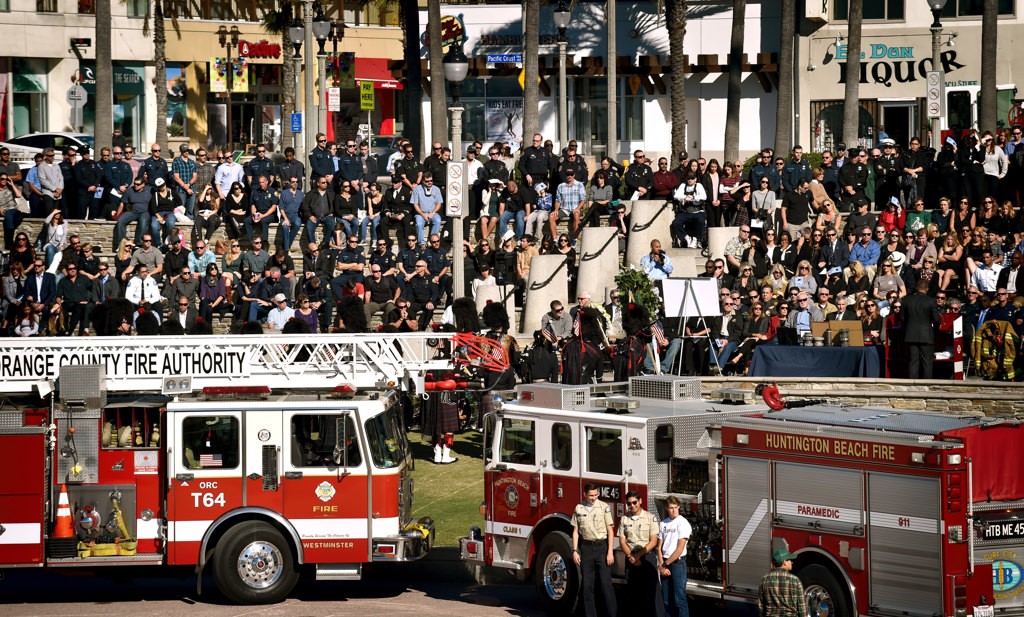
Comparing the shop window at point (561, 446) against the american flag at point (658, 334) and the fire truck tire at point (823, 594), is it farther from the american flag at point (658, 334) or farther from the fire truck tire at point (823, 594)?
the american flag at point (658, 334)

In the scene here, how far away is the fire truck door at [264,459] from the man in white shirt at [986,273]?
42.4ft

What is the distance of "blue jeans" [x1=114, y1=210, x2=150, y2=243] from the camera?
30.7 m

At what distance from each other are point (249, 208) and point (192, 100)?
124 feet

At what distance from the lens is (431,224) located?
1193 inches

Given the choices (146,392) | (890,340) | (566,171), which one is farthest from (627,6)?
(146,392)

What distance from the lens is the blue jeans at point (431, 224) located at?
29969 mm

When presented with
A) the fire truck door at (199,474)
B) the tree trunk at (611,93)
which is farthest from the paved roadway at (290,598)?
Answer: the tree trunk at (611,93)

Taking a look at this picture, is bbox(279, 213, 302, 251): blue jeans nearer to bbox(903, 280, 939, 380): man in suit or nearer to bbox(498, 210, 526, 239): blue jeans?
bbox(498, 210, 526, 239): blue jeans

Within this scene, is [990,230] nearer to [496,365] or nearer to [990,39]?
[496,365]

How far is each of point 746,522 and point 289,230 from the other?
1651 cm

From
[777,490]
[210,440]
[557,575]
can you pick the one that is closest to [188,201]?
[210,440]

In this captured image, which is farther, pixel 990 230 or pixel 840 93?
pixel 840 93

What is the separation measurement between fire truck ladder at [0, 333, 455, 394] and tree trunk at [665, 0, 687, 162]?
28339 millimetres

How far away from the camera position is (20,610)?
57.9 ft
